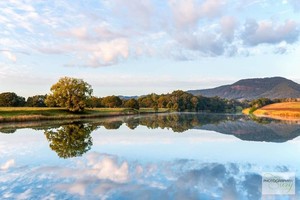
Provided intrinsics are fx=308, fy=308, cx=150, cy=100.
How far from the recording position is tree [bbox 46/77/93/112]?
6500 centimetres

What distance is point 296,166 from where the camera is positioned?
1469cm

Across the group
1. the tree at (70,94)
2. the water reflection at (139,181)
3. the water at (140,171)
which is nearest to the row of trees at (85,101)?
the tree at (70,94)

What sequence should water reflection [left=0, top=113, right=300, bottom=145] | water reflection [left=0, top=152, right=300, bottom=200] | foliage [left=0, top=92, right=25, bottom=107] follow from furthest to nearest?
foliage [left=0, top=92, right=25, bottom=107]
water reflection [left=0, top=113, right=300, bottom=145]
water reflection [left=0, top=152, right=300, bottom=200]

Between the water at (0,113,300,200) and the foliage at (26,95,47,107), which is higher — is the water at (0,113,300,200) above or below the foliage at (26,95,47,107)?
below

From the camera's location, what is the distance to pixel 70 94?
2613 inches

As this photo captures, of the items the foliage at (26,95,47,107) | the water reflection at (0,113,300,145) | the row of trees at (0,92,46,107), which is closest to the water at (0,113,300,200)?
the water reflection at (0,113,300,145)

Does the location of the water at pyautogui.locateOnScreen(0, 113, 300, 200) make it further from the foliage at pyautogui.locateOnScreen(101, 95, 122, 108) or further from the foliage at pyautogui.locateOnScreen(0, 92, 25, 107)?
Result: the foliage at pyautogui.locateOnScreen(101, 95, 122, 108)

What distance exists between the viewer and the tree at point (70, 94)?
65000 millimetres

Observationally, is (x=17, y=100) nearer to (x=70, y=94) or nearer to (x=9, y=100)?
(x=9, y=100)

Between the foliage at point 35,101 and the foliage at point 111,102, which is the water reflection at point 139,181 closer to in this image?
the foliage at point 35,101

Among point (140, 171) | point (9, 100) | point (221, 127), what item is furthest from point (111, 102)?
point (140, 171)

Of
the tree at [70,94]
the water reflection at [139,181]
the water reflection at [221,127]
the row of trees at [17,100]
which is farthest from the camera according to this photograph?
the row of trees at [17,100]

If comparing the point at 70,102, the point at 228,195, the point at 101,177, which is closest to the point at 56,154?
the point at 101,177

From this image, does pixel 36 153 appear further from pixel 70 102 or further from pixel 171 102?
pixel 171 102
